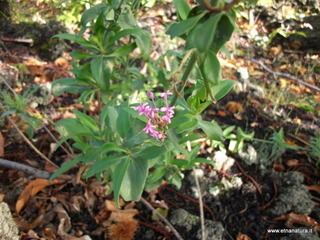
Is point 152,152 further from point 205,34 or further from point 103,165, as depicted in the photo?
point 205,34

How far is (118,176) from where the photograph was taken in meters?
1.21

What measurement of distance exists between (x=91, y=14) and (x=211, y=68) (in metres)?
0.91

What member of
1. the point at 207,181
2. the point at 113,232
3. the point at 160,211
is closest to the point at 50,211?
the point at 113,232

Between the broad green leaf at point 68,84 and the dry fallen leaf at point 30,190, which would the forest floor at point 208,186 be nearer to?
the dry fallen leaf at point 30,190

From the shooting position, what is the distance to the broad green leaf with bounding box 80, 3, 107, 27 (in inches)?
57.0

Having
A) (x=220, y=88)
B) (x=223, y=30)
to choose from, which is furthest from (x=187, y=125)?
(x=223, y=30)

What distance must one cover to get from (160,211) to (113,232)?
36cm

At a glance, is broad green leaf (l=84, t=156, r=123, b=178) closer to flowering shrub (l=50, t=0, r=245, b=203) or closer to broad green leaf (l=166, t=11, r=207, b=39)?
flowering shrub (l=50, t=0, r=245, b=203)

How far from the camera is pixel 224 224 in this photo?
1.85 metres

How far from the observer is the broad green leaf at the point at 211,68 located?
32.9 inches

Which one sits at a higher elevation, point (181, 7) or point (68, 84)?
point (181, 7)

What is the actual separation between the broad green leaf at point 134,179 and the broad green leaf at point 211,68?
612 mm

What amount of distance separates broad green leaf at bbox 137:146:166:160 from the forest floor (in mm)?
540

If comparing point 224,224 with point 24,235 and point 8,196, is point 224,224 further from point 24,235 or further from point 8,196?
point 8,196
